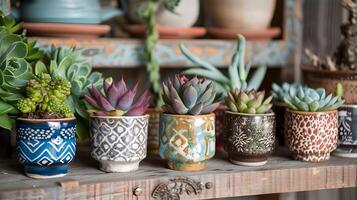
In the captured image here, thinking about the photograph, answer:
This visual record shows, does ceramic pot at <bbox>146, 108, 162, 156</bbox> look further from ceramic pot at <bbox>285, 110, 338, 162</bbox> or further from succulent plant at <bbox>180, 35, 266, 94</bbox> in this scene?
ceramic pot at <bbox>285, 110, 338, 162</bbox>

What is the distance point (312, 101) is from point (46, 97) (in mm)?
373

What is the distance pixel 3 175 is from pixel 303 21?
75cm

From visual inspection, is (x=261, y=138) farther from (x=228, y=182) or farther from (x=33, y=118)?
(x=33, y=118)

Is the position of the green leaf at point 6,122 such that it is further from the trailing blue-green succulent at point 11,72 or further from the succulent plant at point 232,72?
the succulent plant at point 232,72

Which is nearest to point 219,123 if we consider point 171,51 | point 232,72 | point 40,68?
point 232,72

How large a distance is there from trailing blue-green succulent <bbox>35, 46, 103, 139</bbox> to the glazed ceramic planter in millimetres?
204

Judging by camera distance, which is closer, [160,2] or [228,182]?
[228,182]

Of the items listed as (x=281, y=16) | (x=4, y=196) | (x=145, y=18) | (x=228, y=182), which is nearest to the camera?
(x=4, y=196)

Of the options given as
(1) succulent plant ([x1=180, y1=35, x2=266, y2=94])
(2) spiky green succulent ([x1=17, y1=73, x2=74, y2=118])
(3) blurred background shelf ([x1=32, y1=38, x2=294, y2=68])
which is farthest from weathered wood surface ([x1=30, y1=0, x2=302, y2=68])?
(2) spiky green succulent ([x1=17, y1=73, x2=74, y2=118])

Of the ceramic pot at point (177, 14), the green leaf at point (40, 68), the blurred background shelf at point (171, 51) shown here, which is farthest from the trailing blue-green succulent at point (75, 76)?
the ceramic pot at point (177, 14)

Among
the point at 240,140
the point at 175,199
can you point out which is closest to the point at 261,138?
the point at 240,140

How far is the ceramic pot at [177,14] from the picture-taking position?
1.02 metres

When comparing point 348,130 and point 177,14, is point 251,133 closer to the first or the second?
point 348,130

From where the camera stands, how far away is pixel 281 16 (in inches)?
44.1
